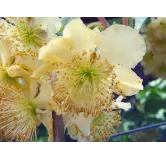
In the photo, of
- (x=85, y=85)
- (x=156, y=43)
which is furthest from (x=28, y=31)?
(x=156, y=43)

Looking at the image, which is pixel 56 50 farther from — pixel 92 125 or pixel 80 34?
pixel 92 125

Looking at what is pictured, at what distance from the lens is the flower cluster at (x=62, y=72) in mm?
594

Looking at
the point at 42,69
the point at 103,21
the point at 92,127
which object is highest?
the point at 103,21

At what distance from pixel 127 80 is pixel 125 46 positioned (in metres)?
0.07

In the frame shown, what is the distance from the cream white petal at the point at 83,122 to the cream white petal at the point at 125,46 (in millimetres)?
114

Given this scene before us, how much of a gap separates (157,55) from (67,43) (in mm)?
255

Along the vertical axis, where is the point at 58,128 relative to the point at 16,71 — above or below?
below

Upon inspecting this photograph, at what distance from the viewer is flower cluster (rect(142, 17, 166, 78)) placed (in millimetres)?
747

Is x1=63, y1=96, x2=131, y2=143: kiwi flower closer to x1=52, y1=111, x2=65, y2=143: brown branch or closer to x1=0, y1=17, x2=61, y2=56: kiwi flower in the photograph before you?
x1=52, y1=111, x2=65, y2=143: brown branch

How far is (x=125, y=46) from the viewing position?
63cm
